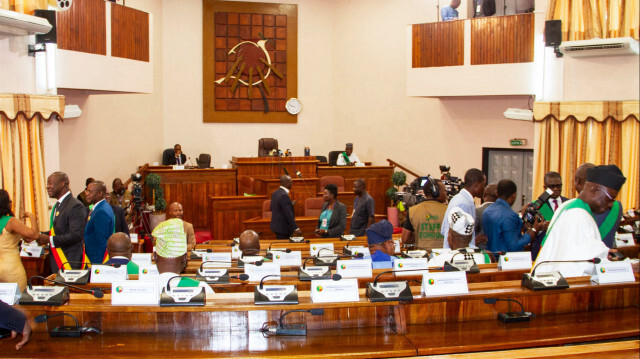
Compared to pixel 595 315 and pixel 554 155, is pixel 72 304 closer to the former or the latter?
pixel 595 315

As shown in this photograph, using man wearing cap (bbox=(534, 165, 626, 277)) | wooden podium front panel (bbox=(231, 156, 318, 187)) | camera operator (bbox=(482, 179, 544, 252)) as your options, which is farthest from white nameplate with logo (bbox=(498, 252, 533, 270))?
wooden podium front panel (bbox=(231, 156, 318, 187))

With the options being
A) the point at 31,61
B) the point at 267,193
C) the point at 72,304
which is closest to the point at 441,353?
the point at 72,304

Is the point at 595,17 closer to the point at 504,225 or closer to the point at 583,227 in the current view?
the point at 504,225

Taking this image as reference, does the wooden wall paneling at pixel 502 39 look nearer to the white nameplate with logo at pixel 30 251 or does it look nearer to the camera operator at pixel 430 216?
the camera operator at pixel 430 216

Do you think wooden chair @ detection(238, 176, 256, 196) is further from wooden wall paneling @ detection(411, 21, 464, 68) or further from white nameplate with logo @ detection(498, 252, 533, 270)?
white nameplate with logo @ detection(498, 252, 533, 270)

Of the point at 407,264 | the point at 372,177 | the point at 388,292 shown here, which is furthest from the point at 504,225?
the point at 372,177

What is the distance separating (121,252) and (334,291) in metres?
1.76

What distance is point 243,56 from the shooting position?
44.8 feet

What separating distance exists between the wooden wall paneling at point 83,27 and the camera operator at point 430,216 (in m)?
5.12

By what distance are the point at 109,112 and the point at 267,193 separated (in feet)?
10.7

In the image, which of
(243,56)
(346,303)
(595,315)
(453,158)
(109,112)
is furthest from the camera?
(243,56)

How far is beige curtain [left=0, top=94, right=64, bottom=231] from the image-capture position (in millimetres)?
7047

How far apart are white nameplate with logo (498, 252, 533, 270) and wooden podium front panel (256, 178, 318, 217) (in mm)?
6254

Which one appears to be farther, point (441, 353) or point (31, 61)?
point (31, 61)
